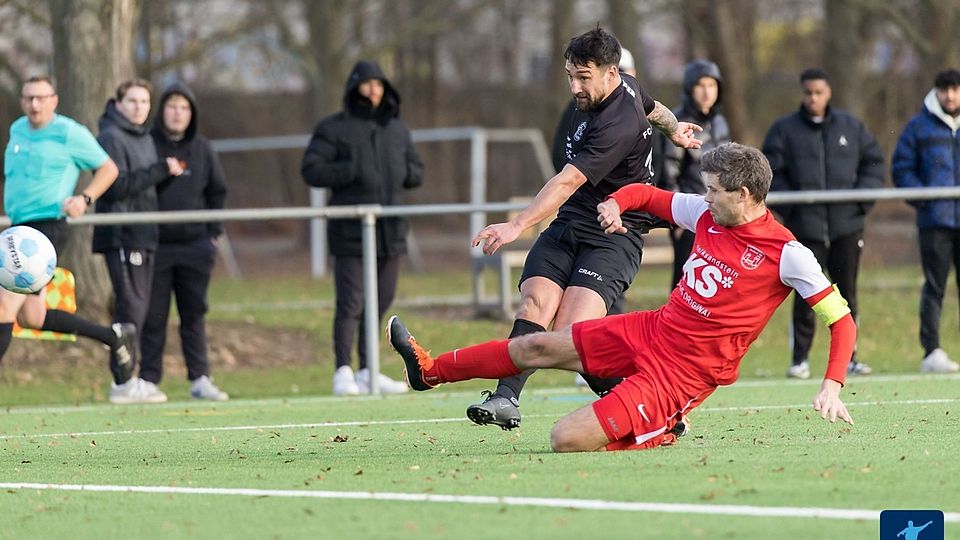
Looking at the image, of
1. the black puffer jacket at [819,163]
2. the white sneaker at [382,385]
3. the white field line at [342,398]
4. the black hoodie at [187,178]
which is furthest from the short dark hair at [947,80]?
the black hoodie at [187,178]

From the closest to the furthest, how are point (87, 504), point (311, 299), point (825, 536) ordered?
point (825, 536) < point (87, 504) < point (311, 299)

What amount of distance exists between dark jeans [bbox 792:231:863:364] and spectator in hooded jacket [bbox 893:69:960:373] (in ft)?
1.79

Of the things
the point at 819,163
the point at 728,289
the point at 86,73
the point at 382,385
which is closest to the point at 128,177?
the point at 382,385

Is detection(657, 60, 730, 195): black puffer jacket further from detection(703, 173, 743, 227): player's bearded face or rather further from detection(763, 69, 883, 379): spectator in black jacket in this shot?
detection(703, 173, 743, 227): player's bearded face

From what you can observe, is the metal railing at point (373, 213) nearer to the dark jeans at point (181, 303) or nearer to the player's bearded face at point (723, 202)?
the dark jeans at point (181, 303)

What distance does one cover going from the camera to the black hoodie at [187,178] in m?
12.4

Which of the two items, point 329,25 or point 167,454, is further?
point 329,25

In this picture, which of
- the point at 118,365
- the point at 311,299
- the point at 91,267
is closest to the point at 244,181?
the point at 311,299

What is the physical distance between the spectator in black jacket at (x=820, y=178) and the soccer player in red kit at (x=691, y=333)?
5.36 metres

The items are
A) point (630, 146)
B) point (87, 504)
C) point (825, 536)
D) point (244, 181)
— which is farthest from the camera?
point (244, 181)

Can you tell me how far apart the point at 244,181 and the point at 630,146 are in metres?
27.1

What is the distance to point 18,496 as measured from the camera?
648 centimetres

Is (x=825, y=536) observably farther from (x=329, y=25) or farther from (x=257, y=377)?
(x=329, y=25)

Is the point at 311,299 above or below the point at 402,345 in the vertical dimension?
below
